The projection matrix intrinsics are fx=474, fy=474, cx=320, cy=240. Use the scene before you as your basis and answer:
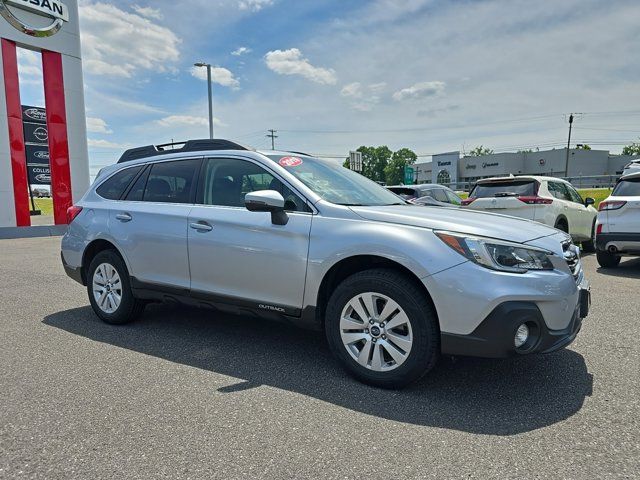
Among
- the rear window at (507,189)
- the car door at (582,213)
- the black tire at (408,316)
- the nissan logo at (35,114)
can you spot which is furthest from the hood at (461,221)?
the nissan logo at (35,114)

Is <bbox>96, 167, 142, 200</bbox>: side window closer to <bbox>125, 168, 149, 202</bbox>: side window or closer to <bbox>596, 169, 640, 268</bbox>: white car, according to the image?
<bbox>125, 168, 149, 202</bbox>: side window

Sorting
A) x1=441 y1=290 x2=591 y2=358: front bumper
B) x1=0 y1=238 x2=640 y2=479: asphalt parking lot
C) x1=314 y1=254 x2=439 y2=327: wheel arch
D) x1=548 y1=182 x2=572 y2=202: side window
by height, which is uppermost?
x1=548 y1=182 x2=572 y2=202: side window

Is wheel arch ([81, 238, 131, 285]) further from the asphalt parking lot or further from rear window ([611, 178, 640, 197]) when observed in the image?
rear window ([611, 178, 640, 197])

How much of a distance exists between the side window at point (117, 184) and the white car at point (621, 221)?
6.97 metres

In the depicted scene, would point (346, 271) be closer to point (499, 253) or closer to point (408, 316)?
point (408, 316)

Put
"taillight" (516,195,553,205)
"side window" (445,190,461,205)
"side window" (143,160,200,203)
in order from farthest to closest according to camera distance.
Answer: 1. "side window" (445,190,461,205)
2. "taillight" (516,195,553,205)
3. "side window" (143,160,200,203)

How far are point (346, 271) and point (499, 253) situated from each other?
1.09 metres

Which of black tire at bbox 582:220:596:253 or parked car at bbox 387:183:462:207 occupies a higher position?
parked car at bbox 387:183:462:207

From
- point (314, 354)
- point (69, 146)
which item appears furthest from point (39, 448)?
point (69, 146)

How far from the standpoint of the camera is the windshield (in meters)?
3.84

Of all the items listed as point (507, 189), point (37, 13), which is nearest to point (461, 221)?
point (507, 189)

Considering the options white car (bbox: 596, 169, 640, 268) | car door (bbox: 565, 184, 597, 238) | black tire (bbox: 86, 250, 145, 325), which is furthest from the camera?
car door (bbox: 565, 184, 597, 238)

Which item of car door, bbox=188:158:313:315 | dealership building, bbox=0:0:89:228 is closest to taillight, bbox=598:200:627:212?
car door, bbox=188:158:313:315

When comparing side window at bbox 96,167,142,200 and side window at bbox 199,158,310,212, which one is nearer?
side window at bbox 199,158,310,212
